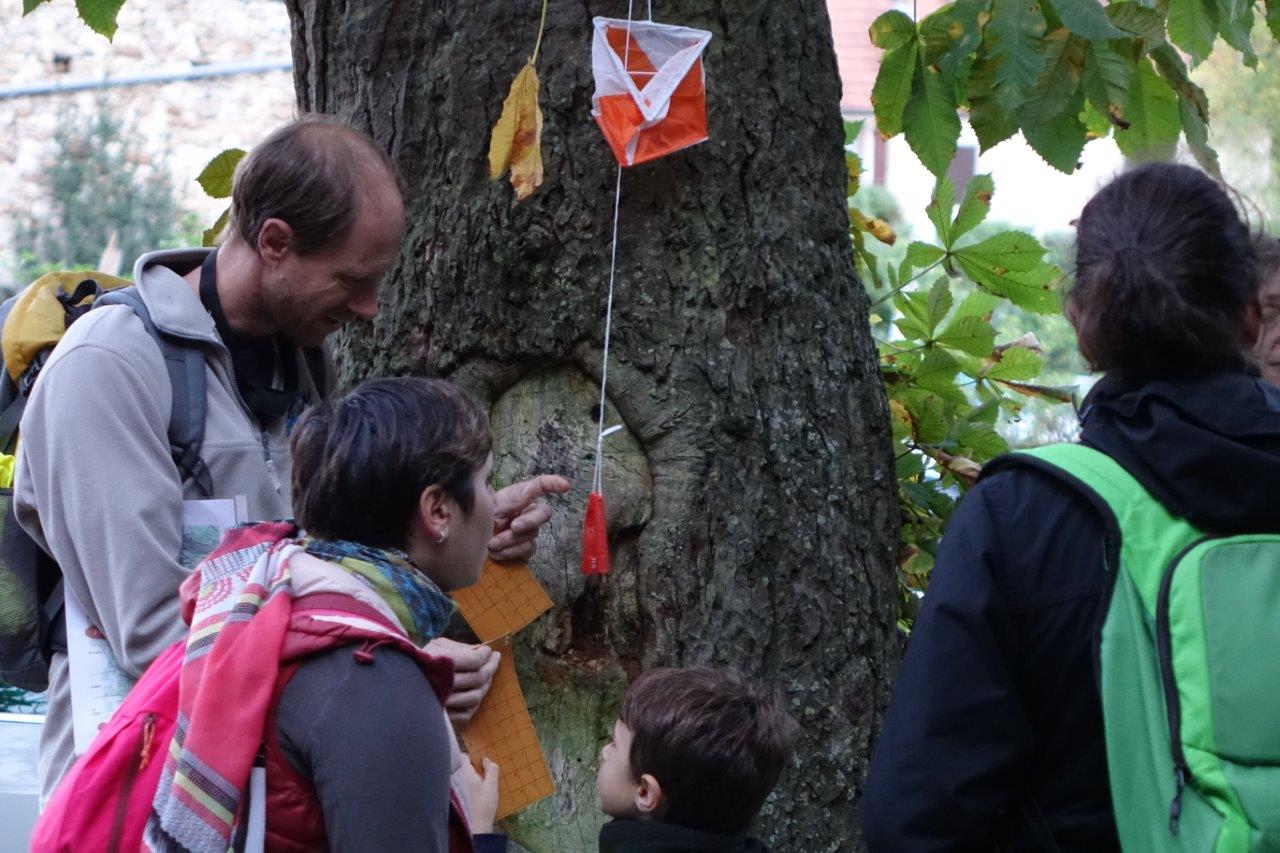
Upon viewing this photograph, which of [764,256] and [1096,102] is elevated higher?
[1096,102]

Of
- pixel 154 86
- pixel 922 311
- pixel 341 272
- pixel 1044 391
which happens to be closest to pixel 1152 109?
pixel 922 311

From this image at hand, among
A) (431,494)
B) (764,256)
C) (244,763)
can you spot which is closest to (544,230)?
(764,256)

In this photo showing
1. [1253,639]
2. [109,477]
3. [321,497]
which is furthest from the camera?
[109,477]

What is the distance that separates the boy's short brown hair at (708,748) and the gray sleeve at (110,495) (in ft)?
2.01

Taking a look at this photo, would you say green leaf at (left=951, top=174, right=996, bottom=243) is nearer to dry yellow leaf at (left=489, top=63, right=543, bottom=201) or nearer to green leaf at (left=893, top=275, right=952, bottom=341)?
green leaf at (left=893, top=275, right=952, bottom=341)

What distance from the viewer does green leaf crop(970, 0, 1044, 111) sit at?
7.39 ft

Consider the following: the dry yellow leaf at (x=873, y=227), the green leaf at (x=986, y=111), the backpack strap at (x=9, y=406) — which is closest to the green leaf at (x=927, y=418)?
the dry yellow leaf at (x=873, y=227)

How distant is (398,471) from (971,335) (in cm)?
178

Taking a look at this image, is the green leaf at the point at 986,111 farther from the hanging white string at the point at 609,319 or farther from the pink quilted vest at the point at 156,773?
the pink quilted vest at the point at 156,773

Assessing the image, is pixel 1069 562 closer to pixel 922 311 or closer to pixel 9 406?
pixel 9 406

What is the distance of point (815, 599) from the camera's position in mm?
2215

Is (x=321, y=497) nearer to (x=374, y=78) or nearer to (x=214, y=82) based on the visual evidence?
(x=374, y=78)

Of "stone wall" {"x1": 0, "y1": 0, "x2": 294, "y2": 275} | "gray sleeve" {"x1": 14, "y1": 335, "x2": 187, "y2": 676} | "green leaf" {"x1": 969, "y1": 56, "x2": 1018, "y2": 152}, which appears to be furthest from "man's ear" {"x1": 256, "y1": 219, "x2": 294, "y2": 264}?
"stone wall" {"x1": 0, "y1": 0, "x2": 294, "y2": 275}

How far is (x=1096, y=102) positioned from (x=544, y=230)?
3.29 feet
